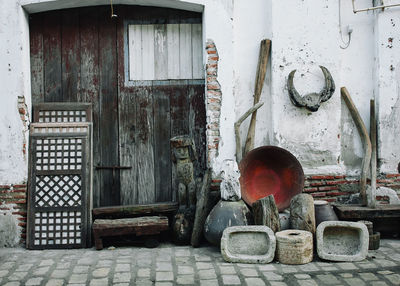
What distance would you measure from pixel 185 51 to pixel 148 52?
1.60 ft

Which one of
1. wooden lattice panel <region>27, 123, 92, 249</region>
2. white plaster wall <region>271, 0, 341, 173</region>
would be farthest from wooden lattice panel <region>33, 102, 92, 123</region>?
white plaster wall <region>271, 0, 341, 173</region>

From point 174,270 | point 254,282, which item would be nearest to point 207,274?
point 174,270

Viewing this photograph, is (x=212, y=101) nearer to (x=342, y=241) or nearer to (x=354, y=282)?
(x=342, y=241)

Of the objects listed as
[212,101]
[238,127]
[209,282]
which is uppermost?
[212,101]

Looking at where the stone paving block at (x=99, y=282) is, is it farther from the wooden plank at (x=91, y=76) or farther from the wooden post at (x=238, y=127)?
the wooden post at (x=238, y=127)

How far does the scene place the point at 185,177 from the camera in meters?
5.30

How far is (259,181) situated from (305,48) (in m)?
1.79

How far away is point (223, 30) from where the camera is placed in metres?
5.57

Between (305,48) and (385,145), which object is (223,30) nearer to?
(305,48)

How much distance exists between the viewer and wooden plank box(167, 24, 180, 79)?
230 inches

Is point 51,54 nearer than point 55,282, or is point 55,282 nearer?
point 55,282

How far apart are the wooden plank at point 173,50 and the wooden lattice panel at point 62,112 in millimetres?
1167

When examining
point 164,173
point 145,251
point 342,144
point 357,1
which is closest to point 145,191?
point 164,173

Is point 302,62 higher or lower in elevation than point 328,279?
higher
